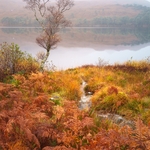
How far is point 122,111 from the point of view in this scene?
652cm

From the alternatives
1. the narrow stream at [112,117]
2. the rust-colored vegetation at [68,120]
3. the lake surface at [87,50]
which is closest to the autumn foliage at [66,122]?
the rust-colored vegetation at [68,120]

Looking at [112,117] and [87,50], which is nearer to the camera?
[112,117]

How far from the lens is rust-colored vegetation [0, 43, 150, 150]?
8.66ft

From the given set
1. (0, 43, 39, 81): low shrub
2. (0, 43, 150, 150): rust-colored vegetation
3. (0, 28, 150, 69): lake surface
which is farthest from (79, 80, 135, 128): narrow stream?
(0, 28, 150, 69): lake surface

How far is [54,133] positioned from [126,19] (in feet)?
453

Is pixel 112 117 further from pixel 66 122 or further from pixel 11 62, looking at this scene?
pixel 11 62

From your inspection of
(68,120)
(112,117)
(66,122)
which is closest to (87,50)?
(112,117)

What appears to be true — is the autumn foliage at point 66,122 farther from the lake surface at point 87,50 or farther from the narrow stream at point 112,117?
the lake surface at point 87,50

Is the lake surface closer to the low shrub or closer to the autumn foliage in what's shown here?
the low shrub

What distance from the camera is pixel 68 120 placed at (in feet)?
12.5

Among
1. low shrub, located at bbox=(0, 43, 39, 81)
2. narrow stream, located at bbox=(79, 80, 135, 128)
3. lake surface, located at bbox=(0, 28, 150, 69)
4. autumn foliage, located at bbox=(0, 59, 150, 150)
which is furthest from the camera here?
lake surface, located at bbox=(0, 28, 150, 69)

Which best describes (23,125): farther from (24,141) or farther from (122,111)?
(122,111)

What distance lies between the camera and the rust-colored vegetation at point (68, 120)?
104 inches

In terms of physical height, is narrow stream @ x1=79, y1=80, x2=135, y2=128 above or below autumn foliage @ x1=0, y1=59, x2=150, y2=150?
below
